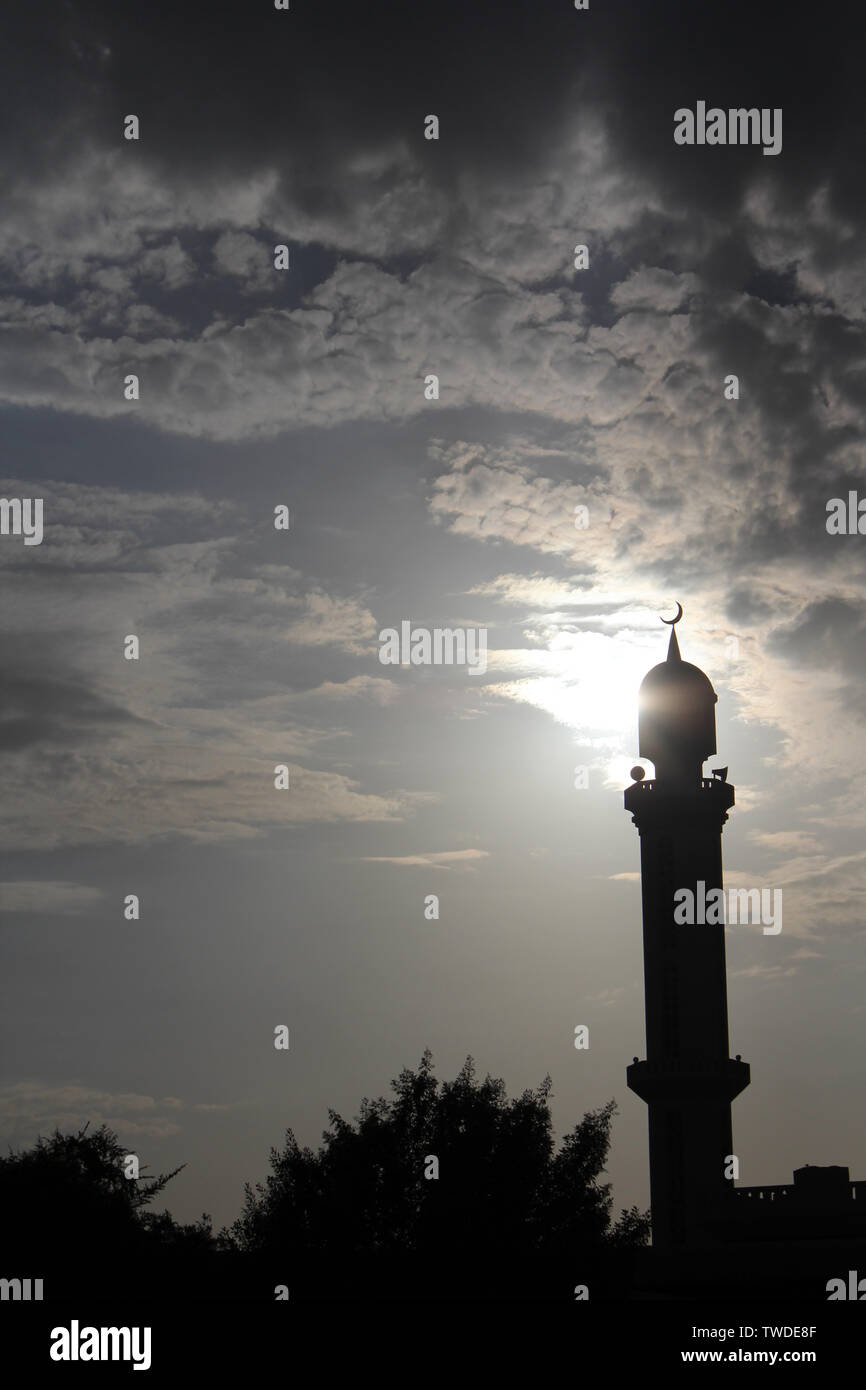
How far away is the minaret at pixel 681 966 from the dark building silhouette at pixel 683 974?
1.7 inches

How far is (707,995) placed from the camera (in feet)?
207

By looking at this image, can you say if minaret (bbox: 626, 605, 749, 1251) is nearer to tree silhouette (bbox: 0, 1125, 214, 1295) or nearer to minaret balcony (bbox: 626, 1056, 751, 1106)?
minaret balcony (bbox: 626, 1056, 751, 1106)

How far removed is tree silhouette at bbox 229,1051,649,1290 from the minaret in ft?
26.9

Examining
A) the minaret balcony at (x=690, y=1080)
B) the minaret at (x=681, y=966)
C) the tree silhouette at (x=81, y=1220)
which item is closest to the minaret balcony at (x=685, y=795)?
the minaret at (x=681, y=966)

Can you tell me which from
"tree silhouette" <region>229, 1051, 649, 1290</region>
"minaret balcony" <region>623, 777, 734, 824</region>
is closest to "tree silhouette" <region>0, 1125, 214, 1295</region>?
"tree silhouette" <region>229, 1051, 649, 1290</region>

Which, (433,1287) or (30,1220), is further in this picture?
(433,1287)

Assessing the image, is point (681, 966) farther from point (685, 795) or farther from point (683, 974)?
point (685, 795)

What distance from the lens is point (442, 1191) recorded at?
230 ft

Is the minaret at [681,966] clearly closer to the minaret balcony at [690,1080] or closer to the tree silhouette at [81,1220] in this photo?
the minaret balcony at [690,1080]

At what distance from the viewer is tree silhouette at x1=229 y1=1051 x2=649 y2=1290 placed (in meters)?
67.6

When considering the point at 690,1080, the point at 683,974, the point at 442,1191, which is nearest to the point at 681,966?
the point at 683,974

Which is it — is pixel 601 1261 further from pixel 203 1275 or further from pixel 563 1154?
pixel 203 1275
